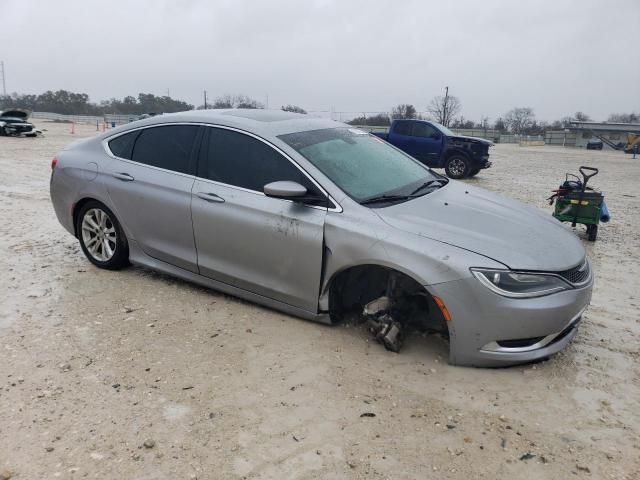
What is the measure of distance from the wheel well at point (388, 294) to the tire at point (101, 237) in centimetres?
225

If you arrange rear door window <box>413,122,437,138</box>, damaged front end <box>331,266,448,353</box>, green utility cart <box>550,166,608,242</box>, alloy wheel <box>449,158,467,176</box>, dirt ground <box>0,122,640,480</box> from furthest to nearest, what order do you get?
rear door window <box>413,122,437,138</box>, alloy wheel <box>449,158,467,176</box>, green utility cart <box>550,166,608,242</box>, damaged front end <box>331,266,448,353</box>, dirt ground <box>0,122,640,480</box>

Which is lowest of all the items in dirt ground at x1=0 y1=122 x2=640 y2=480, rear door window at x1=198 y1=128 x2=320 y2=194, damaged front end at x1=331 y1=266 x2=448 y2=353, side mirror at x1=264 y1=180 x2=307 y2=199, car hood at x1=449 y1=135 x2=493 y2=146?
dirt ground at x1=0 y1=122 x2=640 y2=480

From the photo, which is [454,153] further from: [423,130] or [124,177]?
[124,177]

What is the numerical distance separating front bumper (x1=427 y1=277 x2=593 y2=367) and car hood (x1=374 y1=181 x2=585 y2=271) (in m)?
0.22

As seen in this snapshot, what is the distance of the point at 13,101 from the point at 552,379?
9195 centimetres

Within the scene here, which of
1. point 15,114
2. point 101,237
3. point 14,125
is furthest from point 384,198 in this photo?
point 15,114

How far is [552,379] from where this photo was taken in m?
3.17

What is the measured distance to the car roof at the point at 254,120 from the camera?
404cm

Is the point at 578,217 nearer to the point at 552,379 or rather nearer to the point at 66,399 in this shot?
the point at 552,379

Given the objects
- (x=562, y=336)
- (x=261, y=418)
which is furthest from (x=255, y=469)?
(x=562, y=336)

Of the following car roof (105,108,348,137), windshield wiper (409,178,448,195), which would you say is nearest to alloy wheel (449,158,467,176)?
windshield wiper (409,178,448,195)

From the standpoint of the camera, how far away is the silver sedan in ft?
10.2

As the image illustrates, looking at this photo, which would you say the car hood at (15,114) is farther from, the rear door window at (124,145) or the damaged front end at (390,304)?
the damaged front end at (390,304)

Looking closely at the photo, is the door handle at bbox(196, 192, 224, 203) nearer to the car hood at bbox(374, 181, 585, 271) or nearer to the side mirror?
the side mirror
